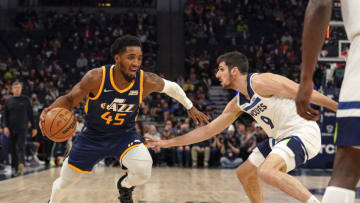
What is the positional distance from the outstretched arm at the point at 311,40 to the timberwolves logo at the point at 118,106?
8.14ft

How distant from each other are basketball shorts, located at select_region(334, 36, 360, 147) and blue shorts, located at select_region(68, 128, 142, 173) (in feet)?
8.41

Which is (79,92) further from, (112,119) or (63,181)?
(63,181)

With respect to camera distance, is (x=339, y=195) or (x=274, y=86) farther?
(x=274, y=86)

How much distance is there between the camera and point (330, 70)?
11.5 meters

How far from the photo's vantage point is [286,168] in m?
3.41

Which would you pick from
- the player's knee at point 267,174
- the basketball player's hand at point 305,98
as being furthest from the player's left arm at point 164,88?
the basketball player's hand at point 305,98

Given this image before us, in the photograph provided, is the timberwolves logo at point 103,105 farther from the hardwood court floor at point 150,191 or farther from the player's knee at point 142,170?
the hardwood court floor at point 150,191

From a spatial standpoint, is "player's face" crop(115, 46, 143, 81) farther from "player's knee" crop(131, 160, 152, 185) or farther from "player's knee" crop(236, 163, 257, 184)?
"player's knee" crop(236, 163, 257, 184)

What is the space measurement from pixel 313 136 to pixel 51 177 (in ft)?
20.1

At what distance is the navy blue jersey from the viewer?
162 inches

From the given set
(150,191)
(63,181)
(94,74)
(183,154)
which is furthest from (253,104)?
(183,154)

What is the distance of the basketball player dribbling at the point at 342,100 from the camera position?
1.83m

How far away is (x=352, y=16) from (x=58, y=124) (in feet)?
9.19

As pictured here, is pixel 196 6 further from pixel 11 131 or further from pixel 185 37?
pixel 11 131
